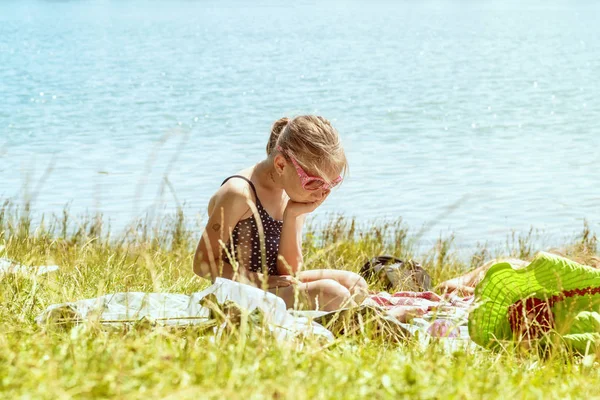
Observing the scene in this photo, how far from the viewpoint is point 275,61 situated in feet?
104

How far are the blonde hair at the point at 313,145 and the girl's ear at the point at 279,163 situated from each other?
0.10 ft

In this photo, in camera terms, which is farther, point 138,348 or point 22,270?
point 22,270

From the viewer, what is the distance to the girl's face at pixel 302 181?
15.9 feet

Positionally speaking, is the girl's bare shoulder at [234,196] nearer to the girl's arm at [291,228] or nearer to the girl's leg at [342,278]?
the girl's arm at [291,228]

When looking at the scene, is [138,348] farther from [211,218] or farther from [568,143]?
[568,143]

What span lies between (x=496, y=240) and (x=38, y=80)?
19292mm

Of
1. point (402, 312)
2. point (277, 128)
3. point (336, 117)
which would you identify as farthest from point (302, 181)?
point (336, 117)

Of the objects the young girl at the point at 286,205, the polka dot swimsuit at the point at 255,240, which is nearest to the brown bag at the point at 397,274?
the young girl at the point at 286,205

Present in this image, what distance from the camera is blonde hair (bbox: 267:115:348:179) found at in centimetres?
480

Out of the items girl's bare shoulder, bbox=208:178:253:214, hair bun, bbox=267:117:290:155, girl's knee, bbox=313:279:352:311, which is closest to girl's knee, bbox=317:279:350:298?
girl's knee, bbox=313:279:352:311

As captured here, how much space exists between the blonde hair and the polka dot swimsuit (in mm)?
361

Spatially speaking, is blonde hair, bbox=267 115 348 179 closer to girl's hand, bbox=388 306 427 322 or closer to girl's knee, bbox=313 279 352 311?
girl's knee, bbox=313 279 352 311

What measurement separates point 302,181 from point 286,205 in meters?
0.33

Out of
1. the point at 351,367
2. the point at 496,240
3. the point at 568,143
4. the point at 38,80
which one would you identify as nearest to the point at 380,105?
the point at 568,143
